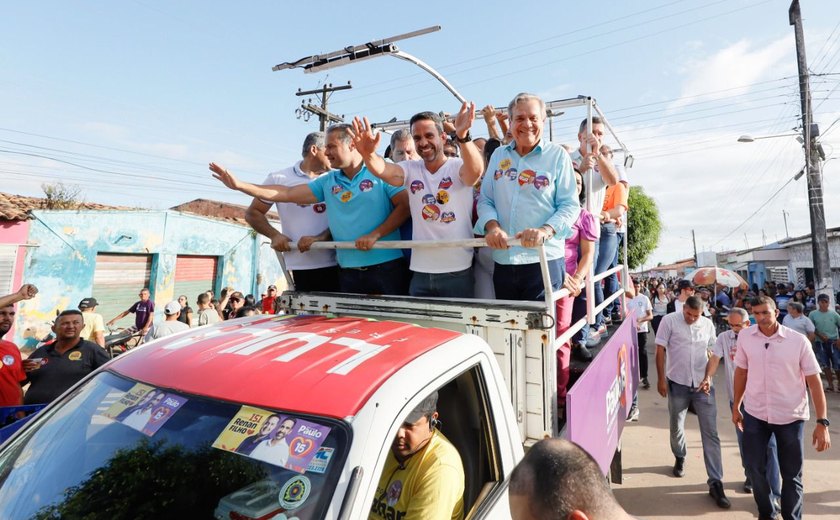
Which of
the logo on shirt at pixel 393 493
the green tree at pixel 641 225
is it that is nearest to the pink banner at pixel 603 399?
the logo on shirt at pixel 393 493

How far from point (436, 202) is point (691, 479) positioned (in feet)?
14.9

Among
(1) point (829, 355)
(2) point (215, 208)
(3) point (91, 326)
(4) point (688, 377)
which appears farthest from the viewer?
(2) point (215, 208)

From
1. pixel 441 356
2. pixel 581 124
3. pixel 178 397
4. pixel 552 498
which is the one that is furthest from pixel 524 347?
pixel 581 124

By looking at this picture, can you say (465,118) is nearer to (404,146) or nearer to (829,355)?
(404,146)

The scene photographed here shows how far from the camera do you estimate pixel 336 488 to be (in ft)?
3.88

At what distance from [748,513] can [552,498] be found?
4.64m

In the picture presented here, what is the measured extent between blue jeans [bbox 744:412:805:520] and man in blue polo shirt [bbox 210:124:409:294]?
3577mm

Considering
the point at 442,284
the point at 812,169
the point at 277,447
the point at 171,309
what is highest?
the point at 812,169

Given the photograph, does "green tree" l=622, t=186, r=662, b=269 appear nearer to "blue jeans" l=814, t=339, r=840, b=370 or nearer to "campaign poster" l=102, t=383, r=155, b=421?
"blue jeans" l=814, t=339, r=840, b=370

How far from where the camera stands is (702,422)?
4824mm

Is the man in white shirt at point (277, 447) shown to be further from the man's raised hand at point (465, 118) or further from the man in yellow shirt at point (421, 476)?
the man's raised hand at point (465, 118)

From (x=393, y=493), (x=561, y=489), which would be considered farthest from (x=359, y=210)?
(x=561, y=489)

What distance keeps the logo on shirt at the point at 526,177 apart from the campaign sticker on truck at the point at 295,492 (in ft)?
7.44

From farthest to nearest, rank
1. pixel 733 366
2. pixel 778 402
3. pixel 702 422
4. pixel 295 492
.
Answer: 1. pixel 733 366
2. pixel 702 422
3. pixel 778 402
4. pixel 295 492
